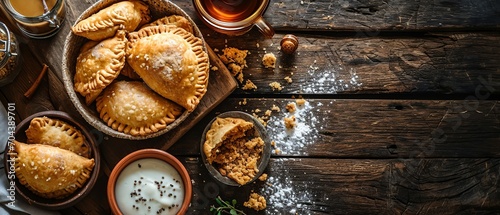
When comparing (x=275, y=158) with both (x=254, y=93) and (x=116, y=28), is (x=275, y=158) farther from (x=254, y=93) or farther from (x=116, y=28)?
(x=116, y=28)

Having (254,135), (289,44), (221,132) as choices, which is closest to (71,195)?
(221,132)

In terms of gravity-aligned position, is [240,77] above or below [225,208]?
above

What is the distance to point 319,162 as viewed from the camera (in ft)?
7.07

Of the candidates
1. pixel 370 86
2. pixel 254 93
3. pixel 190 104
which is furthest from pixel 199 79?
pixel 370 86

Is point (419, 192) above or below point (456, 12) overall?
below

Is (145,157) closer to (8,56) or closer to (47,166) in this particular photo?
(47,166)

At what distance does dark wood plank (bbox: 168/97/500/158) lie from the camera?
215 cm

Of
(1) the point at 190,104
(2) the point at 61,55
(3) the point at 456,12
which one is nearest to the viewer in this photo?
(1) the point at 190,104

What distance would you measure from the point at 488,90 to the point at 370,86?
45cm

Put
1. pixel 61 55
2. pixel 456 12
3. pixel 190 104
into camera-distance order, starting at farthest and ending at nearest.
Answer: pixel 456 12, pixel 61 55, pixel 190 104

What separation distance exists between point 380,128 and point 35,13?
126cm

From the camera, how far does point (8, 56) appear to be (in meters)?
1.93

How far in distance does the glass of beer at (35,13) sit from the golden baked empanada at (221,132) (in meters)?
0.64

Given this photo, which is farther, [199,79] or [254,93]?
[254,93]
